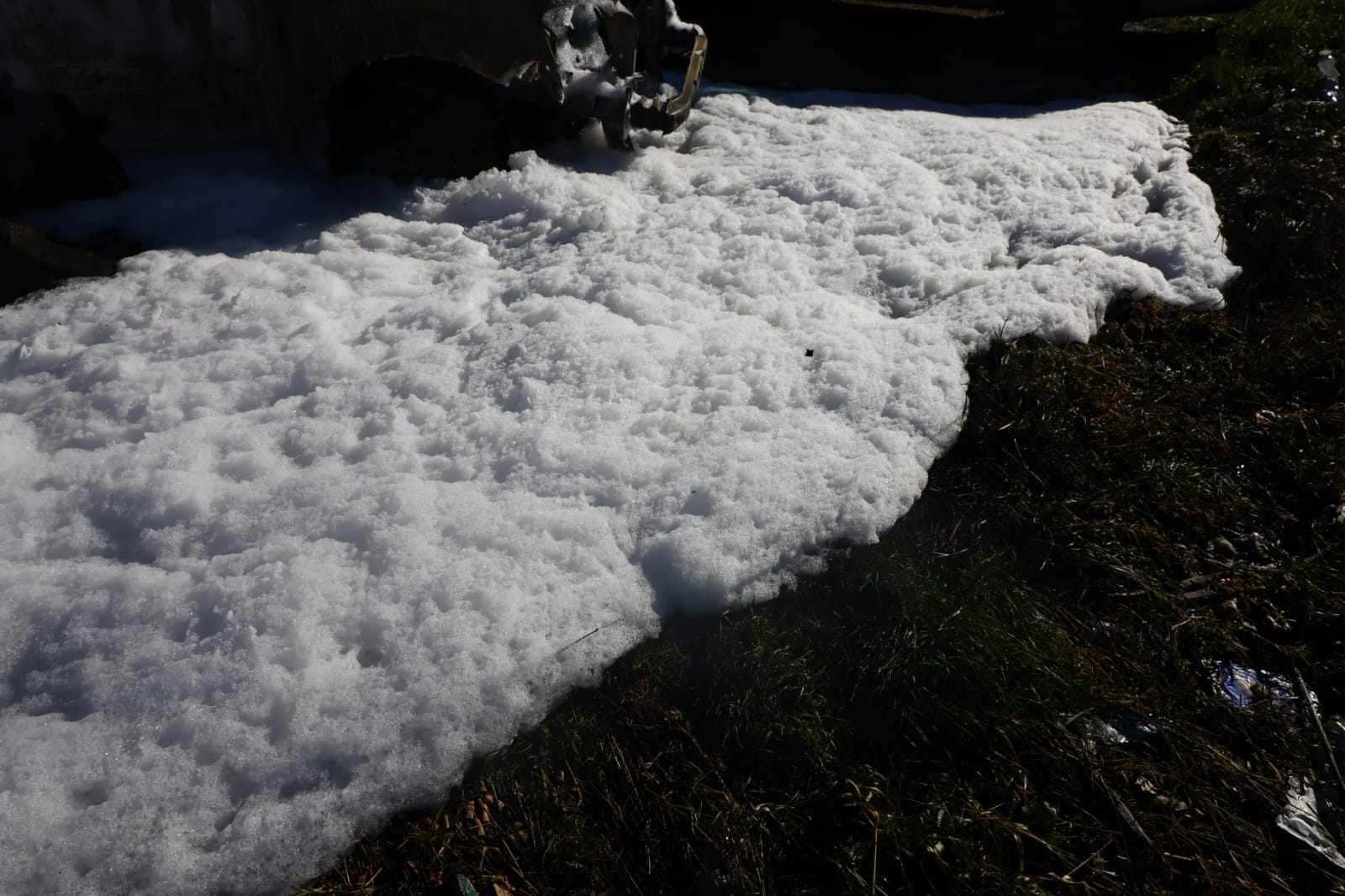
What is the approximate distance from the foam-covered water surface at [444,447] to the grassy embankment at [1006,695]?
6.1 inches

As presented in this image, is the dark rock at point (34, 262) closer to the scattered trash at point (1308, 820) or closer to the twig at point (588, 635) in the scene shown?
the twig at point (588, 635)

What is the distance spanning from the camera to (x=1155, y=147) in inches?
191

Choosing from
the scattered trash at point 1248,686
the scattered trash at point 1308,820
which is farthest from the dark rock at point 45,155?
the scattered trash at point 1308,820

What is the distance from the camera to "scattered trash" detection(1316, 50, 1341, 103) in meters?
5.04

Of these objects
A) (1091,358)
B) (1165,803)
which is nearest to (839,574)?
(1165,803)

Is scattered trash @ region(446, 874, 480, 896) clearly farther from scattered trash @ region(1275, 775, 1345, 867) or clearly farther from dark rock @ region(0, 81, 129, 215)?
dark rock @ region(0, 81, 129, 215)

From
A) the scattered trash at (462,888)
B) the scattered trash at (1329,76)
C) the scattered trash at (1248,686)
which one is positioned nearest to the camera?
the scattered trash at (462,888)

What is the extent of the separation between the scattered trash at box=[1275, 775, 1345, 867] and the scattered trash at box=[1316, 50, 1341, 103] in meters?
4.69

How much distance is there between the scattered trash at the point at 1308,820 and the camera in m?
2.07

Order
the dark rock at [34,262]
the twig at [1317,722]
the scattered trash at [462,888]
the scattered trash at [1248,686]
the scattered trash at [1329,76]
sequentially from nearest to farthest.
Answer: the scattered trash at [462,888]
the twig at [1317,722]
the scattered trash at [1248,686]
the dark rock at [34,262]
the scattered trash at [1329,76]

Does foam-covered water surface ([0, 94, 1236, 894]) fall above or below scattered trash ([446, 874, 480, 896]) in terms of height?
above

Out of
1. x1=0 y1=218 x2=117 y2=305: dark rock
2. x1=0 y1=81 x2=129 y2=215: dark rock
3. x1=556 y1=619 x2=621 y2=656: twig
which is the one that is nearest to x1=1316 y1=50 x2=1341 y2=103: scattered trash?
x1=556 y1=619 x2=621 y2=656: twig

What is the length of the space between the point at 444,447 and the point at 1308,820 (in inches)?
108

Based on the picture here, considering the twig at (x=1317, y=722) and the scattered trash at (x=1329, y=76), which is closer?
the twig at (x=1317, y=722)
